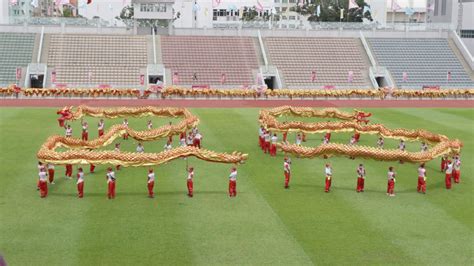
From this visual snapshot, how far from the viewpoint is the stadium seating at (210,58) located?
68062mm

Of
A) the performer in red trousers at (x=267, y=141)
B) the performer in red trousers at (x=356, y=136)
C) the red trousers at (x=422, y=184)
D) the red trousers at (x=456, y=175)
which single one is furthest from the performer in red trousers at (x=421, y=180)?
the performer in red trousers at (x=356, y=136)

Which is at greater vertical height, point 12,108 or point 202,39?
point 202,39

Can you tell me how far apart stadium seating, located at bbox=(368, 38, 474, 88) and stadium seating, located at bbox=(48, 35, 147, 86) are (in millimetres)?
26573

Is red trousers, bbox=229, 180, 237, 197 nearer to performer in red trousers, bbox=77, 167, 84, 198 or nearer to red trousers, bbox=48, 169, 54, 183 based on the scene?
performer in red trousers, bbox=77, 167, 84, 198

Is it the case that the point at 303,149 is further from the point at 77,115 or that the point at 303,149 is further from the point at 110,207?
the point at 77,115

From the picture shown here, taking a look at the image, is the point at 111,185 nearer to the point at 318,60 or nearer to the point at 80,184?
the point at 80,184

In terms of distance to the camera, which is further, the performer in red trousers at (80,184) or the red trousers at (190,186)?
the red trousers at (190,186)

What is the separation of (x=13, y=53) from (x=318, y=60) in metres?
32.1

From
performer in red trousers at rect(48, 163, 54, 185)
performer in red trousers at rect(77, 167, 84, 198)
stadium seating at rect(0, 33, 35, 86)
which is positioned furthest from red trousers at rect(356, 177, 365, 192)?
stadium seating at rect(0, 33, 35, 86)

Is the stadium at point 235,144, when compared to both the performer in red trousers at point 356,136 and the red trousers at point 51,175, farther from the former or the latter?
the performer in red trousers at point 356,136

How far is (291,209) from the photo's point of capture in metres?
22.7

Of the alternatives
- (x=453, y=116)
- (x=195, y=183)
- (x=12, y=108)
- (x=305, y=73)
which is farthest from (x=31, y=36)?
(x=195, y=183)

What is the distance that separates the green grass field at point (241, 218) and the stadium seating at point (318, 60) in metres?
37.2

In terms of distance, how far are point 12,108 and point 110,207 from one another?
30290mm
